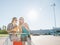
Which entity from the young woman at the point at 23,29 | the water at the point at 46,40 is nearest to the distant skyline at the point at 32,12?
the young woman at the point at 23,29

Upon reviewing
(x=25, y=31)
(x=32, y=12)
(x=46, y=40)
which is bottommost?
(x=46, y=40)

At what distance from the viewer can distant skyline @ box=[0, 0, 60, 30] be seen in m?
2.78

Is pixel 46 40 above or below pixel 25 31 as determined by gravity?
below

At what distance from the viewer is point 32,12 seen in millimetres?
2863

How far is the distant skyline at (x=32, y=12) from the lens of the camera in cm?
278

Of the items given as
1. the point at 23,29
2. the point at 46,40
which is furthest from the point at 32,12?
the point at 46,40

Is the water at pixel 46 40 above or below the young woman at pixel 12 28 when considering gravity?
below

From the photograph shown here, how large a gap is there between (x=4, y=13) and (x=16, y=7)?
261mm

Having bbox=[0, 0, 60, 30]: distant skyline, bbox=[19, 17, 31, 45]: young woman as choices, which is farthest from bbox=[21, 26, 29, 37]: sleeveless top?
bbox=[0, 0, 60, 30]: distant skyline

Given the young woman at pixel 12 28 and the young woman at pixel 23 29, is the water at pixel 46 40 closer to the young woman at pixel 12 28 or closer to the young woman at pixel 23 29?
the young woman at pixel 23 29

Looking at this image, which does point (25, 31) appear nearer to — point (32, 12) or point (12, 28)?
point (12, 28)

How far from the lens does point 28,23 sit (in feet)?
9.14

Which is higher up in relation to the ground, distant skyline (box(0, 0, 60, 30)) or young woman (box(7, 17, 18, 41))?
distant skyline (box(0, 0, 60, 30))

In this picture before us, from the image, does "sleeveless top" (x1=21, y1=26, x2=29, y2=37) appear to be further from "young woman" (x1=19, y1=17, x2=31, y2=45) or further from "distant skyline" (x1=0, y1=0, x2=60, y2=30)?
"distant skyline" (x1=0, y1=0, x2=60, y2=30)
